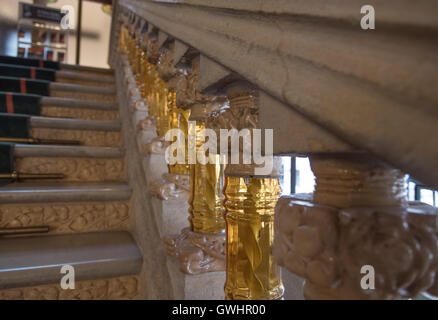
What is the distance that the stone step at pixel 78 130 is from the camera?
5.84ft

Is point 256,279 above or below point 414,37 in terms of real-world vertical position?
below

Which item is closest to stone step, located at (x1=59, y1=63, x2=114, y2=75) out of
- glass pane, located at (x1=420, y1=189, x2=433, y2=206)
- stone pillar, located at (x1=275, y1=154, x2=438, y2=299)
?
glass pane, located at (x1=420, y1=189, x2=433, y2=206)

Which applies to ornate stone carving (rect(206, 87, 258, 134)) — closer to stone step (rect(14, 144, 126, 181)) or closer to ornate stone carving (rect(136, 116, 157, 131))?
ornate stone carving (rect(136, 116, 157, 131))

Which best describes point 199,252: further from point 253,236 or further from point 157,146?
point 157,146

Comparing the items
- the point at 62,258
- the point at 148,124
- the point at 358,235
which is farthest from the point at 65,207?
the point at 358,235

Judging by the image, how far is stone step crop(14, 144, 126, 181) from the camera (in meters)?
1.52

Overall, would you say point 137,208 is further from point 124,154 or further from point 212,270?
point 212,270

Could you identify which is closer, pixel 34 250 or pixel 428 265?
pixel 428 265

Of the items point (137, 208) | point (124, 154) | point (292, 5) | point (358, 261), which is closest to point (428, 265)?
point (358, 261)

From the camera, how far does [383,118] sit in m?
0.24

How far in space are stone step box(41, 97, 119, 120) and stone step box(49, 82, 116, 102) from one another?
Answer: 325 mm

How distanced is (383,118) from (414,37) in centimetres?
7

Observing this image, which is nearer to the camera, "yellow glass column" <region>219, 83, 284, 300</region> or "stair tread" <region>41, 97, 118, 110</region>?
"yellow glass column" <region>219, 83, 284, 300</region>

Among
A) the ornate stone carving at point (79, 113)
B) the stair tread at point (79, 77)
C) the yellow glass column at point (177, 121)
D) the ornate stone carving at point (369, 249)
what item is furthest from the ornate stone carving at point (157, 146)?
the stair tread at point (79, 77)
